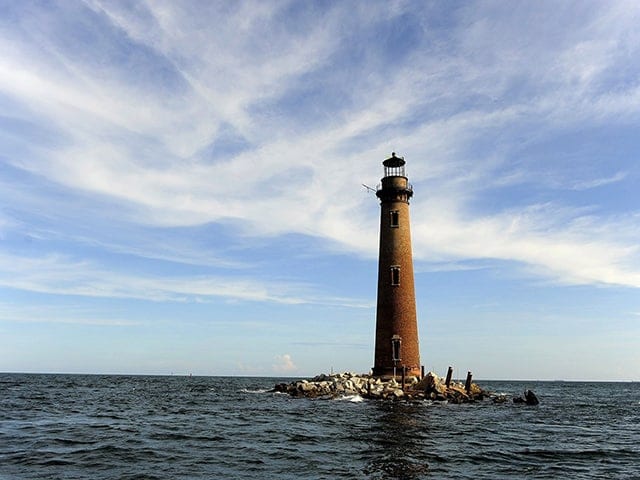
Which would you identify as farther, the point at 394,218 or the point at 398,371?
the point at 394,218

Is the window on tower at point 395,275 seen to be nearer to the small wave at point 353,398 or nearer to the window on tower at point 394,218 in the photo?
the window on tower at point 394,218

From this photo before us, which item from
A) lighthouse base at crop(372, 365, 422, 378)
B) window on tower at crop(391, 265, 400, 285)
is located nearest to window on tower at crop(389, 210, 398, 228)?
window on tower at crop(391, 265, 400, 285)

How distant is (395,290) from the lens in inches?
1607

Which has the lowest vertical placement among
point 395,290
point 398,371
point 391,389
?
point 391,389

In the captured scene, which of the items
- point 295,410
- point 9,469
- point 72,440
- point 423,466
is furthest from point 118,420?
point 423,466

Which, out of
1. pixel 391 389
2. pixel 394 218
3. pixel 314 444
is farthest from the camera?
pixel 394 218

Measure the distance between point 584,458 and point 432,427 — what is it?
7158 mm

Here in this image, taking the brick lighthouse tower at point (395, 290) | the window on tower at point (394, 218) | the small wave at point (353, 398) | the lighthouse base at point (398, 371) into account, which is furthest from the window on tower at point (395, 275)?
the small wave at point (353, 398)

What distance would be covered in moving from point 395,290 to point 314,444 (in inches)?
851

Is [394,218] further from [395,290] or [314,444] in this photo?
[314,444]

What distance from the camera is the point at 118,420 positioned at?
1117 inches

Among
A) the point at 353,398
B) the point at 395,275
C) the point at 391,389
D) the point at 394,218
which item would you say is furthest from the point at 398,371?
Result: the point at 394,218

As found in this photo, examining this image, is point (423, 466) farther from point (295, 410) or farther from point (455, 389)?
point (455, 389)

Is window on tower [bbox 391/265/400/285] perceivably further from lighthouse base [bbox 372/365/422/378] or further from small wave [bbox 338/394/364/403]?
small wave [bbox 338/394/364/403]
